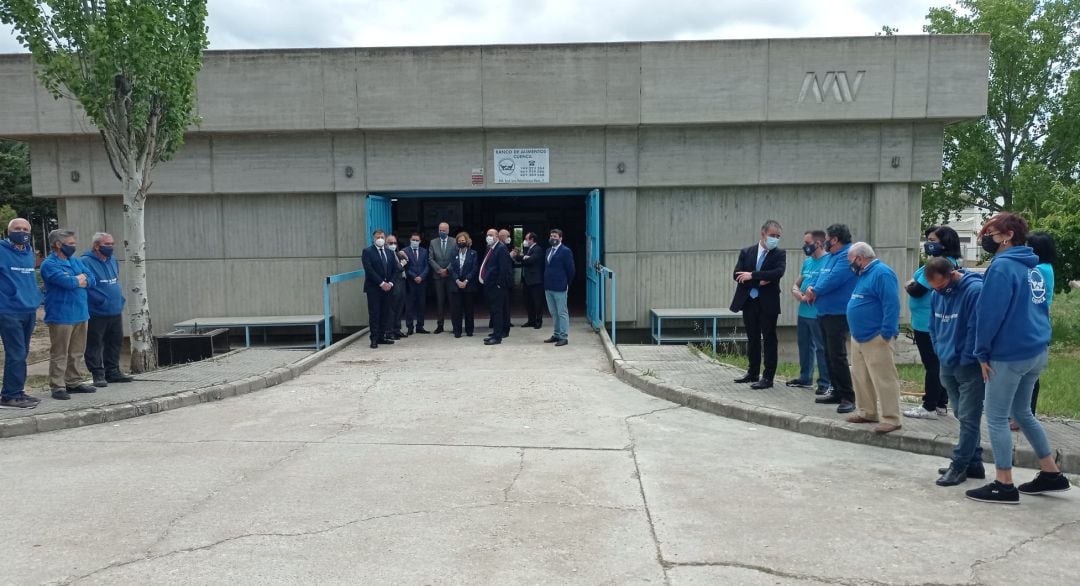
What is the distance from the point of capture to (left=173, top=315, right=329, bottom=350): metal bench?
13578 mm

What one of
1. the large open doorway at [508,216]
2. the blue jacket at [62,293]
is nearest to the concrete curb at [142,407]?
the blue jacket at [62,293]

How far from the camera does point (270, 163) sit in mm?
13961

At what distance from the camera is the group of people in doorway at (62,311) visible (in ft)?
24.8

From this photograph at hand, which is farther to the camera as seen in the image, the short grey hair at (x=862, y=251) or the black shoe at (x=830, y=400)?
the black shoe at (x=830, y=400)

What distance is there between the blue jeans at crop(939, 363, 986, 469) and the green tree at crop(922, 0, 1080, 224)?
94.6 feet

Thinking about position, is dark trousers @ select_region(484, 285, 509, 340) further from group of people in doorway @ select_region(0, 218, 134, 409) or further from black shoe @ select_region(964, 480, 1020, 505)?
black shoe @ select_region(964, 480, 1020, 505)

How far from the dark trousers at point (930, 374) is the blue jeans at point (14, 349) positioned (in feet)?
28.9

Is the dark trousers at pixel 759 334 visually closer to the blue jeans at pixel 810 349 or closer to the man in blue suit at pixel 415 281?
the blue jeans at pixel 810 349

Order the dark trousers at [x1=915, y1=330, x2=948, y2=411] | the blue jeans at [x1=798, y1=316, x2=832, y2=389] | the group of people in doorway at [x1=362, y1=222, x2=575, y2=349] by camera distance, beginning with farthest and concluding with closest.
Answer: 1. the group of people in doorway at [x1=362, y1=222, x2=575, y2=349]
2. the blue jeans at [x1=798, y1=316, x2=832, y2=389]
3. the dark trousers at [x1=915, y1=330, x2=948, y2=411]

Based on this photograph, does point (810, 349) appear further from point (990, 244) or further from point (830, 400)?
point (990, 244)

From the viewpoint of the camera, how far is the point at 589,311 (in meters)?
14.9

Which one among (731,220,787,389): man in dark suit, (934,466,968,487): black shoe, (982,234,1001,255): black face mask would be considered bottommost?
(934,466,968,487): black shoe

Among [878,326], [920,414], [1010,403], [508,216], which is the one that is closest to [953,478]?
[1010,403]

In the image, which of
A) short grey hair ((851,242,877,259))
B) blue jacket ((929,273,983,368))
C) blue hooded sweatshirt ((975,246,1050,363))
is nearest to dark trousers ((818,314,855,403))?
short grey hair ((851,242,877,259))
